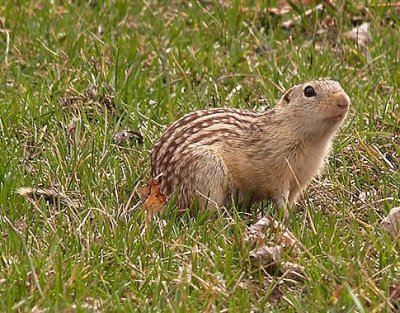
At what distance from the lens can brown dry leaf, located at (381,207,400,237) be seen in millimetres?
5949

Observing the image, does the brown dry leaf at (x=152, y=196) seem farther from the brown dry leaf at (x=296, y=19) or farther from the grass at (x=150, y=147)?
the brown dry leaf at (x=296, y=19)

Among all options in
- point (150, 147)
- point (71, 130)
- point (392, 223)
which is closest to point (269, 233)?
point (392, 223)

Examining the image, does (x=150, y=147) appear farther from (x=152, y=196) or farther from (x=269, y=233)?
(x=269, y=233)

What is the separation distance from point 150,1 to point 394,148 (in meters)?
3.10

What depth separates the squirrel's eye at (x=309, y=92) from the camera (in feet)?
21.4

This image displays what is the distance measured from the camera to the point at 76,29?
8.89 m

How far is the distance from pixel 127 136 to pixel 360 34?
2.46 metres

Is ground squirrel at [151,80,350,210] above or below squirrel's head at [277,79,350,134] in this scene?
below

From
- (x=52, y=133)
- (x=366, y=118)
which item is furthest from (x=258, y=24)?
(x=52, y=133)

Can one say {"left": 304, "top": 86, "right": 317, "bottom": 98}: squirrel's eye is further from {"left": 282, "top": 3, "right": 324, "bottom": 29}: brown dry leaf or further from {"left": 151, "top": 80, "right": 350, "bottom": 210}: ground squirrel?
{"left": 282, "top": 3, "right": 324, "bottom": 29}: brown dry leaf

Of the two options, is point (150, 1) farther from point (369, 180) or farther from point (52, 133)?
point (369, 180)

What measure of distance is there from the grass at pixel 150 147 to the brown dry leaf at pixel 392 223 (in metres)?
0.06

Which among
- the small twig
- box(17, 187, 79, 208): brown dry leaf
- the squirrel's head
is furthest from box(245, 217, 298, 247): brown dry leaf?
the small twig

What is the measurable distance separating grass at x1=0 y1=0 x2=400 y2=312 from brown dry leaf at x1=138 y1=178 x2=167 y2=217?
63mm
